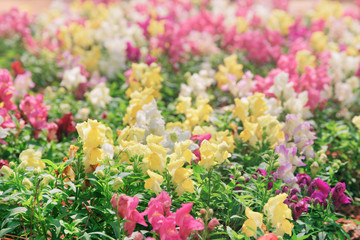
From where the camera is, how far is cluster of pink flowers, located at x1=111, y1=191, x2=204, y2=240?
6.57ft

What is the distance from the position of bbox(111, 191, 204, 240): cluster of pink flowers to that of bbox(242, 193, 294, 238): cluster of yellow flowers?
258 millimetres

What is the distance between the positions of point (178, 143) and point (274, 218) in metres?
0.69

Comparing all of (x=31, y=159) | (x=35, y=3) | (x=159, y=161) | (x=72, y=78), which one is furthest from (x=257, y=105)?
(x=35, y=3)

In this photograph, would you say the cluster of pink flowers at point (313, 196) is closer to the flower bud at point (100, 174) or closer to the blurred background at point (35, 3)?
the flower bud at point (100, 174)

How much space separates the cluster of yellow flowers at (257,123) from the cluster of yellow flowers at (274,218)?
0.90 metres

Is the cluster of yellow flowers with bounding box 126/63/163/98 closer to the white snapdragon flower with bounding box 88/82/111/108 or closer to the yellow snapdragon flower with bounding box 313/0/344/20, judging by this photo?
the white snapdragon flower with bounding box 88/82/111/108

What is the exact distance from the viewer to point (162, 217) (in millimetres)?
2020

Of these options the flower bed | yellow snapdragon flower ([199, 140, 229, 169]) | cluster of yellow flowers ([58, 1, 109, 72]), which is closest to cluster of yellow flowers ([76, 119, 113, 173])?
the flower bed

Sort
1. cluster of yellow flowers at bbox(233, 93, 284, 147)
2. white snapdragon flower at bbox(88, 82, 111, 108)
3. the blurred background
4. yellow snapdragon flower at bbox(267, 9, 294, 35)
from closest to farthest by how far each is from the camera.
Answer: cluster of yellow flowers at bbox(233, 93, 284, 147)
white snapdragon flower at bbox(88, 82, 111, 108)
yellow snapdragon flower at bbox(267, 9, 294, 35)
the blurred background

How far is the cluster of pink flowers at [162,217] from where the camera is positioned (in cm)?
200

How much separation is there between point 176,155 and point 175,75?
2.84 meters

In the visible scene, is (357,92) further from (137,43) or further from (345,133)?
(137,43)

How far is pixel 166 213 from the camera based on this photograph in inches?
83.0

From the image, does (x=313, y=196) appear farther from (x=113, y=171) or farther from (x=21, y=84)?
(x=21, y=84)
